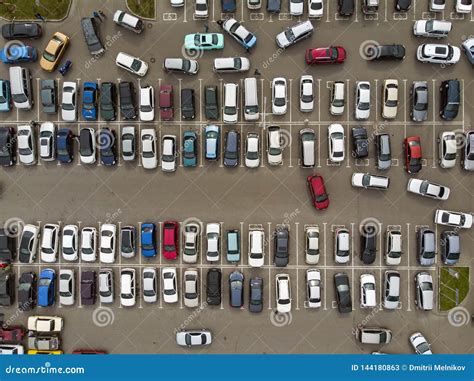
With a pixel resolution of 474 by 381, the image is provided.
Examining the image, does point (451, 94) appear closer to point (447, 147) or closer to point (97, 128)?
point (447, 147)

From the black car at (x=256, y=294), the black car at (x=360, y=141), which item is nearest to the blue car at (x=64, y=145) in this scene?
the black car at (x=256, y=294)

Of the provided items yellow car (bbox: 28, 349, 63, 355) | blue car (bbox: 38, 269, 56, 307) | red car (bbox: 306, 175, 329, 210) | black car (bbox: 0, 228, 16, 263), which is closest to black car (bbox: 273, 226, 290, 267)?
red car (bbox: 306, 175, 329, 210)

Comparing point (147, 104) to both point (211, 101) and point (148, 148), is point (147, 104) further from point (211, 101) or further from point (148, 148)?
point (211, 101)

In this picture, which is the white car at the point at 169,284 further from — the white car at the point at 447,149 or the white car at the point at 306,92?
the white car at the point at 447,149

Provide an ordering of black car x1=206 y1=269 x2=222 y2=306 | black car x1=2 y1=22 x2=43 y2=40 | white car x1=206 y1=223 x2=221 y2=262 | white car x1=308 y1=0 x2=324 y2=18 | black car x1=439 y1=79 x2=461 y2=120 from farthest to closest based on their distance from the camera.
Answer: black car x1=206 y1=269 x2=222 y2=306 < white car x1=206 y1=223 x2=221 y2=262 < black car x1=2 y1=22 x2=43 y2=40 < white car x1=308 y1=0 x2=324 y2=18 < black car x1=439 y1=79 x2=461 y2=120

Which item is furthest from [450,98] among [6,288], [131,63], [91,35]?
[6,288]

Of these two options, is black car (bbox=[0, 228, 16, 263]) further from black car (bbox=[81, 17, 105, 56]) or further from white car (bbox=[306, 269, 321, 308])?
white car (bbox=[306, 269, 321, 308])
